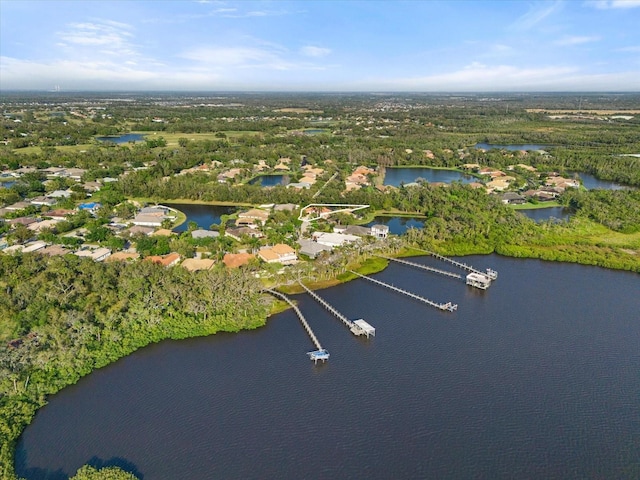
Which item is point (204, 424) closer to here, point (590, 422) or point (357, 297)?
point (357, 297)

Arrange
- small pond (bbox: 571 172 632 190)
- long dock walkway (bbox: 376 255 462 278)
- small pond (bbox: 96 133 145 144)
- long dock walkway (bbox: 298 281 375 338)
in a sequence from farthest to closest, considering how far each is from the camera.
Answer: small pond (bbox: 96 133 145 144) → small pond (bbox: 571 172 632 190) → long dock walkway (bbox: 376 255 462 278) → long dock walkway (bbox: 298 281 375 338)

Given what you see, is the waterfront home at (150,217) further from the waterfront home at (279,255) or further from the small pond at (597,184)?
the small pond at (597,184)

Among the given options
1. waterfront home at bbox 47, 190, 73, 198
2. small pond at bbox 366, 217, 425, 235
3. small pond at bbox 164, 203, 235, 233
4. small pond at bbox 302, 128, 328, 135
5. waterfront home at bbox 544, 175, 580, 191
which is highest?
small pond at bbox 302, 128, 328, 135

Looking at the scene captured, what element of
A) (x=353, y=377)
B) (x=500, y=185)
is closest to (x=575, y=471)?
(x=353, y=377)

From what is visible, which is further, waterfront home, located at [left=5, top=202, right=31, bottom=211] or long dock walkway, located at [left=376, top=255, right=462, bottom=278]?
waterfront home, located at [left=5, top=202, right=31, bottom=211]

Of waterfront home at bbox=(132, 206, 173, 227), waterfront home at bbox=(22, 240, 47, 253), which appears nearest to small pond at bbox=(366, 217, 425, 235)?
waterfront home at bbox=(132, 206, 173, 227)

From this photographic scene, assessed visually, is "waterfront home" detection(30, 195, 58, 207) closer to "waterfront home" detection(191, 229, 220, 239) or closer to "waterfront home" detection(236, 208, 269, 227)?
"waterfront home" detection(191, 229, 220, 239)

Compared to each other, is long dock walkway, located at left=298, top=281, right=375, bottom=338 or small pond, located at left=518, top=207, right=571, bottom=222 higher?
small pond, located at left=518, top=207, right=571, bottom=222

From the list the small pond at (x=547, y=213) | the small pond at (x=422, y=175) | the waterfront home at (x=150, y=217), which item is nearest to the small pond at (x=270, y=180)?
the small pond at (x=422, y=175)
